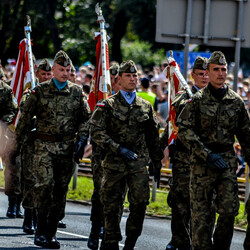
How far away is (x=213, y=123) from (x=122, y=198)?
1730 mm

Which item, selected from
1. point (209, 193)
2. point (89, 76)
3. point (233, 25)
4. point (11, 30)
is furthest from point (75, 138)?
point (11, 30)

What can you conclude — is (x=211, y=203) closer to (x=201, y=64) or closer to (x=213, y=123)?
(x=213, y=123)

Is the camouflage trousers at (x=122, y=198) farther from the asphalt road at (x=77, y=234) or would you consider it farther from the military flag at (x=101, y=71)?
the military flag at (x=101, y=71)

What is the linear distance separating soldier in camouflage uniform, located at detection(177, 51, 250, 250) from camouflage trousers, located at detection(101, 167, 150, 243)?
884mm

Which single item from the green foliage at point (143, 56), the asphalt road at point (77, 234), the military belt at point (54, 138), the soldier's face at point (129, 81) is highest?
the green foliage at point (143, 56)

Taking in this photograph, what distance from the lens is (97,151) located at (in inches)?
433

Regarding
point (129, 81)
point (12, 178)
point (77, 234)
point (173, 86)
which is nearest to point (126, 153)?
point (129, 81)

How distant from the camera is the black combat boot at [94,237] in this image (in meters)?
10.7

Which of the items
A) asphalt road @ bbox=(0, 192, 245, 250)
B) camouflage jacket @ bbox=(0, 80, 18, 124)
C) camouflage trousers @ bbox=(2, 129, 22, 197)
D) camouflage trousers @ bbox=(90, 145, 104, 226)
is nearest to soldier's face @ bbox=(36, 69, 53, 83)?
camouflage jacket @ bbox=(0, 80, 18, 124)

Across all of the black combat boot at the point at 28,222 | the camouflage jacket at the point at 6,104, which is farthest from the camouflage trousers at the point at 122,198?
the camouflage jacket at the point at 6,104

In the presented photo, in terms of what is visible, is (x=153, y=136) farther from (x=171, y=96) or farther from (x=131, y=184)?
(x=171, y=96)

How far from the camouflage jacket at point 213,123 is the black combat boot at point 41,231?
2.43 m

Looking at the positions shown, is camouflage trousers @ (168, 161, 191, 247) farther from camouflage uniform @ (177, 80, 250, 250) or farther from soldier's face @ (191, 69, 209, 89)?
camouflage uniform @ (177, 80, 250, 250)

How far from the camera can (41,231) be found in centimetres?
1050
